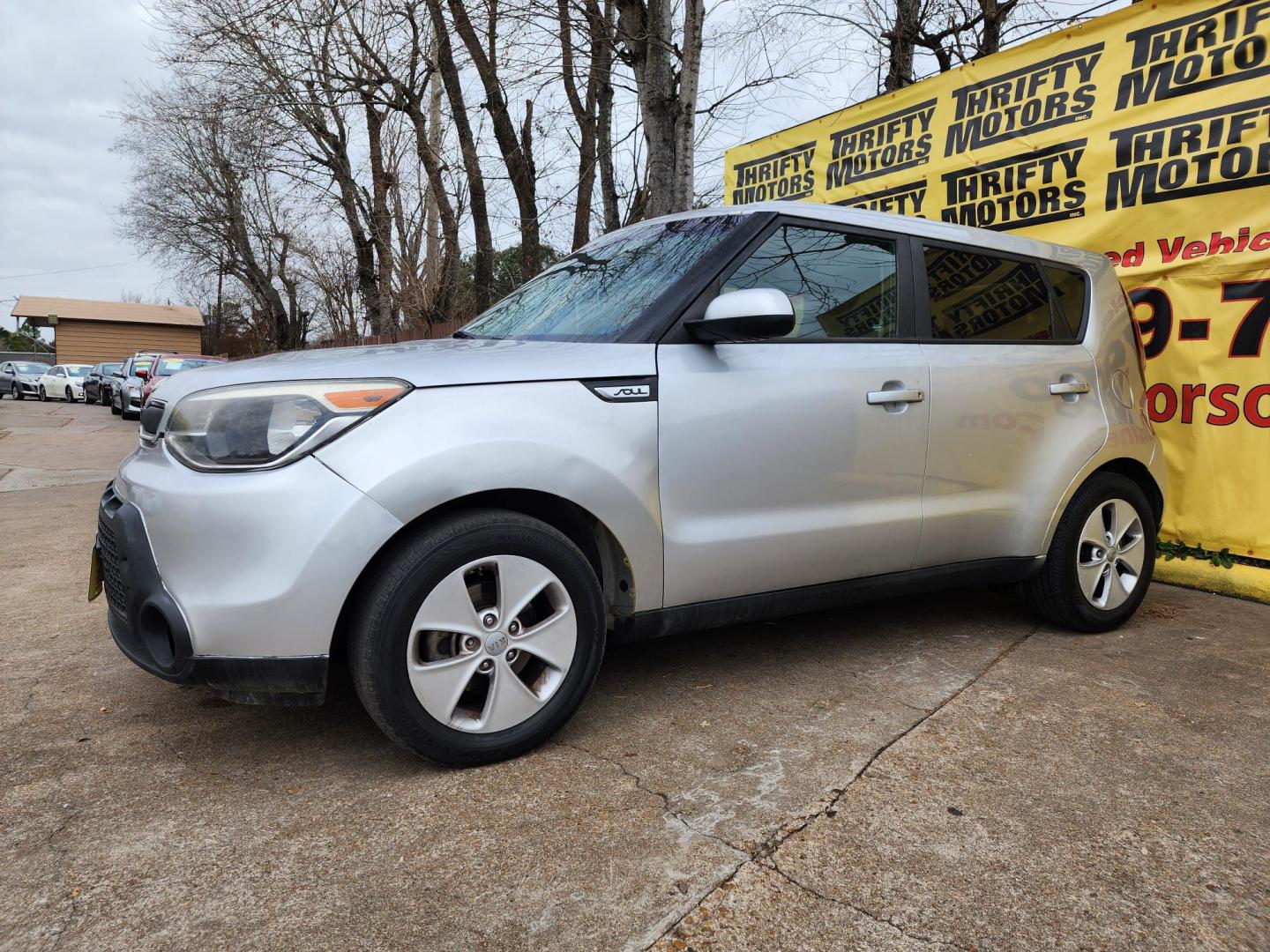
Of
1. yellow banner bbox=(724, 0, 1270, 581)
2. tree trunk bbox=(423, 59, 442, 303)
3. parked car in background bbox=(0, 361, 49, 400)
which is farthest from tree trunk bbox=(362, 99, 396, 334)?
parked car in background bbox=(0, 361, 49, 400)

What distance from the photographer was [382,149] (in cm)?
1570

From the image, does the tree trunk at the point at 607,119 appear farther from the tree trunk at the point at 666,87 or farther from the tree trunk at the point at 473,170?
the tree trunk at the point at 473,170

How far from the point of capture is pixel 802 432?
2953 millimetres

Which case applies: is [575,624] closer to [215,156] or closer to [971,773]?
[971,773]

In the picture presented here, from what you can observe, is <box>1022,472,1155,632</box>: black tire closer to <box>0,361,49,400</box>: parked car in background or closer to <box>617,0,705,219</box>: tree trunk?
<box>617,0,705,219</box>: tree trunk

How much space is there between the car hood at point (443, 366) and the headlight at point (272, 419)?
3 cm

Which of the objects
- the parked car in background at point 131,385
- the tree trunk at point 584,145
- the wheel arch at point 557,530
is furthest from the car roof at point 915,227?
the parked car in background at point 131,385

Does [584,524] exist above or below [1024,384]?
below

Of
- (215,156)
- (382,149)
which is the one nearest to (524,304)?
(382,149)

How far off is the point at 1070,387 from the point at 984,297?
56cm

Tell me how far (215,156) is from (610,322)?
30.1 meters

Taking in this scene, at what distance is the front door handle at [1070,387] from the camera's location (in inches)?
144

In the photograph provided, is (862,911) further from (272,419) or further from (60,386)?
(60,386)

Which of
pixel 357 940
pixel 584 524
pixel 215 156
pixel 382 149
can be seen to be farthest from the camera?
pixel 215 156
